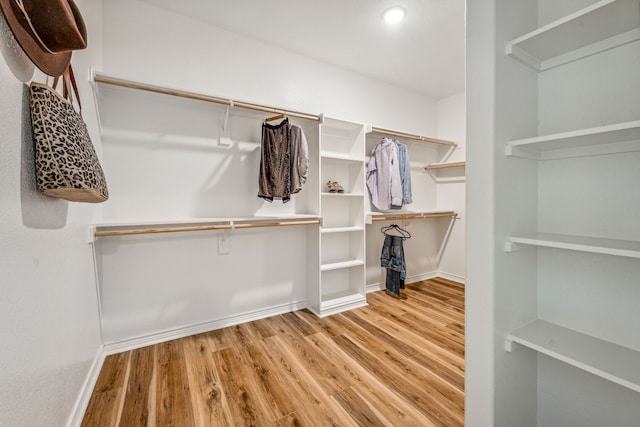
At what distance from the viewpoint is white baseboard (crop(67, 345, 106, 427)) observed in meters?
1.31

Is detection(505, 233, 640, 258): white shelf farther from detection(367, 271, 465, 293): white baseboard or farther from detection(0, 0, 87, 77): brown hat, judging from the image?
detection(367, 271, 465, 293): white baseboard

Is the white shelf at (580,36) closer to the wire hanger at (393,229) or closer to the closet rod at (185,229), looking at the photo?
the closet rod at (185,229)

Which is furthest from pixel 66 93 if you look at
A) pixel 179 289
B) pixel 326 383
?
pixel 326 383

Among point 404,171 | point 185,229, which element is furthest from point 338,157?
point 185,229

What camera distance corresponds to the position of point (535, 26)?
3.93 ft

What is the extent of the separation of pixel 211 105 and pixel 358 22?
4.73ft

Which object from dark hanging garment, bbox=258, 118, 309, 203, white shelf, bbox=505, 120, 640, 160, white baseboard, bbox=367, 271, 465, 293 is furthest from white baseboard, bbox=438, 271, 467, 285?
white shelf, bbox=505, 120, 640, 160

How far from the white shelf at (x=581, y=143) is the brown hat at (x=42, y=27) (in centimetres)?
166

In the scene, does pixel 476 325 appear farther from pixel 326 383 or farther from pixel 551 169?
pixel 326 383

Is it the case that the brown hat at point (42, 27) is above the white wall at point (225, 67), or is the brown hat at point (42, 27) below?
below

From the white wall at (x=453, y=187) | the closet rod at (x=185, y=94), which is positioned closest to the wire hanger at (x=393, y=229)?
the white wall at (x=453, y=187)

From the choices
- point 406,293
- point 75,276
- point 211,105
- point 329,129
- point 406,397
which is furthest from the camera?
point 406,293

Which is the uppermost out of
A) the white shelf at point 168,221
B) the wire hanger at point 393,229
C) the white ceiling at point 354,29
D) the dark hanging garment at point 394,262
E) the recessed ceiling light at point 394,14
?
the white ceiling at point 354,29

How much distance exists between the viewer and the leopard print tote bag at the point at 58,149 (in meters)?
0.96
